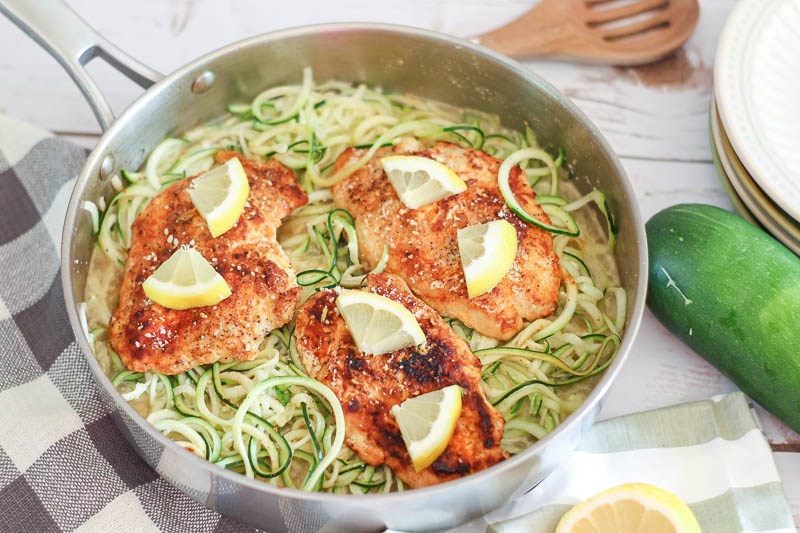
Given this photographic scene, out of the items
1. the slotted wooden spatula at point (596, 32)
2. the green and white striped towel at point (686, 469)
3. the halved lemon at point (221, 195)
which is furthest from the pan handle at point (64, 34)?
the green and white striped towel at point (686, 469)

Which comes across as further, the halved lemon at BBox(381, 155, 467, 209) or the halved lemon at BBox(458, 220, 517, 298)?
the halved lemon at BBox(381, 155, 467, 209)

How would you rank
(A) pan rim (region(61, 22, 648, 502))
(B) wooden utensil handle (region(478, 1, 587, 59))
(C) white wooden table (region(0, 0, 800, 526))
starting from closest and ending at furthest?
(A) pan rim (region(61, 22, 648, 502)) < (C) white wooden table (region(0, 0, 800, 526)) < (B) wooden utensil handle (region(478, 1, 587, 59))

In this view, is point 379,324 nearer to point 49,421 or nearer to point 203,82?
Result: point 49,421

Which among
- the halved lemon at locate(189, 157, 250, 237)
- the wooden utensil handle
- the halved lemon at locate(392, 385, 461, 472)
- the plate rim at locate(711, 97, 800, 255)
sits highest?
the halved lemon at locate(189, 157, 250, 237)

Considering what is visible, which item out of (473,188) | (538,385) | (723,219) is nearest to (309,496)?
(538,385)

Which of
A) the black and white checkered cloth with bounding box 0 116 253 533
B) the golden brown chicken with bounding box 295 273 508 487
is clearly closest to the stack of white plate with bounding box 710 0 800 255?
the golden brown chicken with bounding box 295 273 508 487

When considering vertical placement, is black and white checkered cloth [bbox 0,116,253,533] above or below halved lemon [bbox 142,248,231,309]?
below

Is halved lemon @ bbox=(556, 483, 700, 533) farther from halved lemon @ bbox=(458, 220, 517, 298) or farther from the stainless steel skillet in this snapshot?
halved lemon @ bbox=(458, 220, 517, 298)

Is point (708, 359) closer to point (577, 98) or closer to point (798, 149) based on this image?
point (798, 149)
